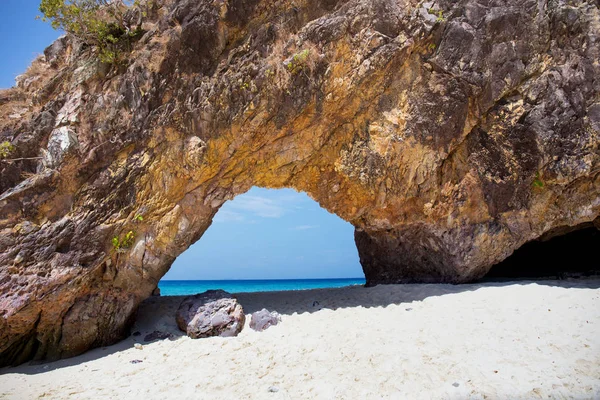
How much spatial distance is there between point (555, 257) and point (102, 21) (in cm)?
1561

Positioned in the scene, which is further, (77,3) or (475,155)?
(475,155)

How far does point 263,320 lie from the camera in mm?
8492

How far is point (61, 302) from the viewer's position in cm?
786

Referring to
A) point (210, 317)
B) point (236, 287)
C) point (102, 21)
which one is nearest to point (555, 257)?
point (210, 317)

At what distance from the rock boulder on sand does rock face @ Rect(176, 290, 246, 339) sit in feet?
0.95

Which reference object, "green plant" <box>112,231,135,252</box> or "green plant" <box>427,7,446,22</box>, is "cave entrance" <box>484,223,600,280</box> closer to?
"green plant" <box>427,7,446,22</box>

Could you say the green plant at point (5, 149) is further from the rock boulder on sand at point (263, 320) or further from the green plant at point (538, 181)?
the green plant at point (538, 181)

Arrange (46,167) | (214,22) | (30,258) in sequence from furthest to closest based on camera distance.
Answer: (214,22) → (46,167) → (30,258)

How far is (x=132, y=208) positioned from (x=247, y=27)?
514 centimetres

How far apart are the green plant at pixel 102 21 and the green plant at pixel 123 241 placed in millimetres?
4223

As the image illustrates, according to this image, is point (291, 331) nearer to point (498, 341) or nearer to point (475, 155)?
point (498, 341)

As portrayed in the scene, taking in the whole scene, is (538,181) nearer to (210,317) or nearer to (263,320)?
(263,320)

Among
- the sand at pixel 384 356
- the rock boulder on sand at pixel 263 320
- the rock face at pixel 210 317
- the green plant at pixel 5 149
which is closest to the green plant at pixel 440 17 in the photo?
the sand at pixel 384 356

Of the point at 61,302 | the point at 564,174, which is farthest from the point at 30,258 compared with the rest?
the point at 564,174
